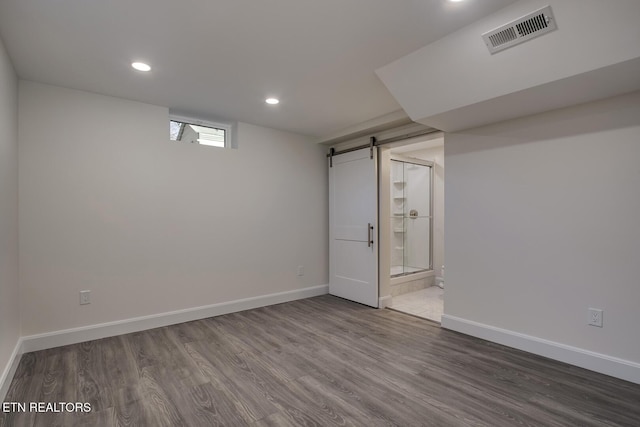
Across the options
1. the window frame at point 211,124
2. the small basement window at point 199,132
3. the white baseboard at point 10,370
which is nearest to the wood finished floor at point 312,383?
the white baseboard at point 10,370

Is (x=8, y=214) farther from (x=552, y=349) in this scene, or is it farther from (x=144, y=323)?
(x=552, y=349)

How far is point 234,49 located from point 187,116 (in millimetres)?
1801

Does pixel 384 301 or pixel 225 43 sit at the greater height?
pixel 225 43

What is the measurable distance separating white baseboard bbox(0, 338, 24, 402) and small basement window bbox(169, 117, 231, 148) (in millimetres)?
2448

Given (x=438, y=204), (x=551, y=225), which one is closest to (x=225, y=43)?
(x=551, y=225)

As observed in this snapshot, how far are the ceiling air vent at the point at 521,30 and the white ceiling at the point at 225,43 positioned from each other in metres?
0.15

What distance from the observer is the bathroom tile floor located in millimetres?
3988

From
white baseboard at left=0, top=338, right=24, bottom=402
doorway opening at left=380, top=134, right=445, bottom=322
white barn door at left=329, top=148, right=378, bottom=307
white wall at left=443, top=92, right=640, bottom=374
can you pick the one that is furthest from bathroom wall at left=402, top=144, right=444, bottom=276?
white baseboard at left=0, top=338, right=24, bottom=402

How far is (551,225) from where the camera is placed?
2652 millimetres

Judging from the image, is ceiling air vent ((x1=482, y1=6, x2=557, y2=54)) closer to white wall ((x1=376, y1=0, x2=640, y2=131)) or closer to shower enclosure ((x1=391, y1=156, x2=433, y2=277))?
white wall ((x1=376, y1=0, x2=640, y2=131))

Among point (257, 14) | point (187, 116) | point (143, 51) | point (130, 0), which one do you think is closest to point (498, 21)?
point (257, 14)

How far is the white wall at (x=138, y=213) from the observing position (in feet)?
9.50

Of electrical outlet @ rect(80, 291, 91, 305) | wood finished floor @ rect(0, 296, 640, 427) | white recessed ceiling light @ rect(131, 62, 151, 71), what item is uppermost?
white recessed ceiling light @ rect(131, 62, 151, 71)

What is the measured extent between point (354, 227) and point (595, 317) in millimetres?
2786
